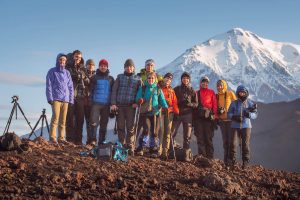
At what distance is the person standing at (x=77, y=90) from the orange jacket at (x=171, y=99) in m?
2.43

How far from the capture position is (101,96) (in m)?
12.3

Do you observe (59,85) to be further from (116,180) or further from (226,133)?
(226,133)

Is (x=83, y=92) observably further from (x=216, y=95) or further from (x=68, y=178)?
(x=68, y=178)

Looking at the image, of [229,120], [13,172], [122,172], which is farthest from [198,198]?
[229,120]

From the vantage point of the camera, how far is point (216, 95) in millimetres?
13852

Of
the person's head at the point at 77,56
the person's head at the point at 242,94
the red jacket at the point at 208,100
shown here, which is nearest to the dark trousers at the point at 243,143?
the person's head at the point at 242,94

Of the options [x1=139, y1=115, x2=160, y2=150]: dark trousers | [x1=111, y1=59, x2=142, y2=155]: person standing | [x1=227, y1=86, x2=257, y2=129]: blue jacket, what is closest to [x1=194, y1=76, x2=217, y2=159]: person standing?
[x1=227, y1=86, x2=257, y2=129]: blue jacket

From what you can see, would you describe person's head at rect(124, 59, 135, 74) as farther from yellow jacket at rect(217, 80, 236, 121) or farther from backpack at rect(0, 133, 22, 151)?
backpack at rect(0, 133, 22, 151)

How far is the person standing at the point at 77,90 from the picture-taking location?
12930 mm

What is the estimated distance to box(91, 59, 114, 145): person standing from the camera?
12.3 metres

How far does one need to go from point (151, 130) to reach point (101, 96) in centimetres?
176

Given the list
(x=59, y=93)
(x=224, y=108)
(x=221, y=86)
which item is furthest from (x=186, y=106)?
(x=59, y=93)

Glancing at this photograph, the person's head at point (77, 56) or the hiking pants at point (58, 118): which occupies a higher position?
the person's head at point (77, 56)

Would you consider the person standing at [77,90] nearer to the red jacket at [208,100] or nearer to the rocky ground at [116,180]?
the rocky ground at [116,180]
